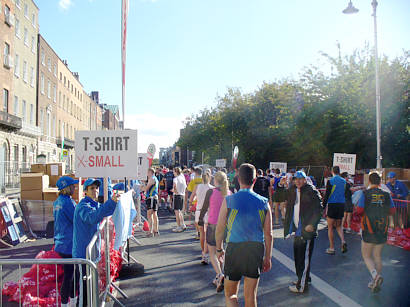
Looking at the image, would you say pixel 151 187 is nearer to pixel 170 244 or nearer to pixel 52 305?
pixel 170 244

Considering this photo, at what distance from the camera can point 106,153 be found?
600 cm

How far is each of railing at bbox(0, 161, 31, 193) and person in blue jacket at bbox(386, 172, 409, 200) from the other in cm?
1584

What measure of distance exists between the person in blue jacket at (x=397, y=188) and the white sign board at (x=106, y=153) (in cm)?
831

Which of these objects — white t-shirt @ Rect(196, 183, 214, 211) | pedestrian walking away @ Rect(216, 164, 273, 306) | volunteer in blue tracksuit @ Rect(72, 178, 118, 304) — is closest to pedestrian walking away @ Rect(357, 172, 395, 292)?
pedestrian walking away @ Rect(216, 164, 273, 306)

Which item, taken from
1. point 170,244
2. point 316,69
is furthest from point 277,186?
point 316,69

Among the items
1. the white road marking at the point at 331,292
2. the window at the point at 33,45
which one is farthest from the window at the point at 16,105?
the white road marking at the point at 331,292

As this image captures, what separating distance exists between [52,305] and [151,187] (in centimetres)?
585

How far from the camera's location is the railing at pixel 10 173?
59.5ft

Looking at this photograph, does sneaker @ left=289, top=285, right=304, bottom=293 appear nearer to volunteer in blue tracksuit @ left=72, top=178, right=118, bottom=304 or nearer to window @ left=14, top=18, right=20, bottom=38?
volunteer in blue tracksuit @ left=72, top=178, right=118, bottom=304

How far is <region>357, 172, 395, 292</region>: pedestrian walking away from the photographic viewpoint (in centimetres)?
595

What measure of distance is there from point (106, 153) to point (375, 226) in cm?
428

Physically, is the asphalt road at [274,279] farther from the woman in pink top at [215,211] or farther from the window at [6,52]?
the window at [6,52]

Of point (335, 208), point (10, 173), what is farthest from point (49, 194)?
point (10, 173)

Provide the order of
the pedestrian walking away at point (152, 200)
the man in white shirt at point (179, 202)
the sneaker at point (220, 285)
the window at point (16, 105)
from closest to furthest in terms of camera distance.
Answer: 1. the sneaker at point (220, 285)
2. the pedestrian walking away at point (152, 200)
3. the man in white shirt at point (179, 202)
4. the window at point (16, 105)
